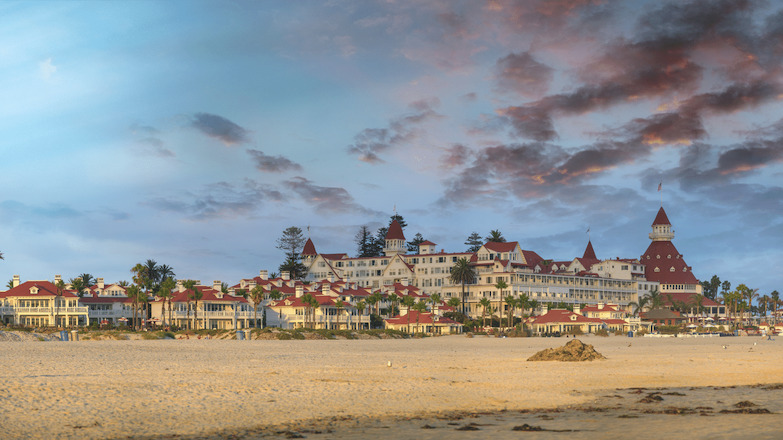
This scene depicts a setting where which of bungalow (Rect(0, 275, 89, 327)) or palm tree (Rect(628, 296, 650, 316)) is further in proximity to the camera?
palm tree (Rect(628, 296, 650, 316))

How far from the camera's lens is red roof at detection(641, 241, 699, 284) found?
602 feet

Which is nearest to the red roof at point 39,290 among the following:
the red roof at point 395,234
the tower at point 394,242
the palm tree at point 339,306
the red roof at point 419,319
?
the palm tree at point 339,306

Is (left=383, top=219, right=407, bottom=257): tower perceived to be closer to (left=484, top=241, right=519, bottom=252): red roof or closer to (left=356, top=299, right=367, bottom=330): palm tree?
(left=484, top=241, right=519, bottom=252): red roof

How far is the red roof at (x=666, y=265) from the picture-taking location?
184 meters

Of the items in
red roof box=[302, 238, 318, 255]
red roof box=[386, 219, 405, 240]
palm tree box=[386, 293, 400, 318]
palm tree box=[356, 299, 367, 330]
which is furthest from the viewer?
red roof box=[302, 238, 318, 255]

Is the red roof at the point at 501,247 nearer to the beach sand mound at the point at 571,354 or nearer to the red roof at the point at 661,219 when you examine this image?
the red roof at the point at 661,219

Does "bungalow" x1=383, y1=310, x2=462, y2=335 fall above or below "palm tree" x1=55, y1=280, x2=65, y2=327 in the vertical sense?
below

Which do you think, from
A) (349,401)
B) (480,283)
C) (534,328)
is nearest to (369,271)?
(480,283)

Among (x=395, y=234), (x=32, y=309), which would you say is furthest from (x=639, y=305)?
(x=32, y=309)

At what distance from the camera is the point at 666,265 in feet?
613

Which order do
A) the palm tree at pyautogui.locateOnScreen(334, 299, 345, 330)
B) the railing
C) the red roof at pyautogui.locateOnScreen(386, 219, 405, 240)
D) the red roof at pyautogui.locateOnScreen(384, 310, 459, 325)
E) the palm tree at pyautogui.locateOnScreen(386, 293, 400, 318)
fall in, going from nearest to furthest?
the railing
the palm tree at pyautogui.locateOnScreen(334, 299, 345, 330)
the red roof at pyautogui.locateOnScreen(384, 310, 459, 325)
the palm tree at pyautogui.locateOnScreen(386, 293, 400, 318)
the red roof at pyautogui.locateOnScreen(386, 219, 405, 240)

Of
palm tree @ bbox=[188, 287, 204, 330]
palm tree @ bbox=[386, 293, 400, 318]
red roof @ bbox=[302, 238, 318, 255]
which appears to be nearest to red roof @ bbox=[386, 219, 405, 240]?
red roof @ bbox=[302, 238, 318, 255]

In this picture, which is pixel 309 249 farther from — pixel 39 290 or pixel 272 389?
pixel 272 389

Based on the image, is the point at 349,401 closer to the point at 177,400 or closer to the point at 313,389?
the point at 313,389
